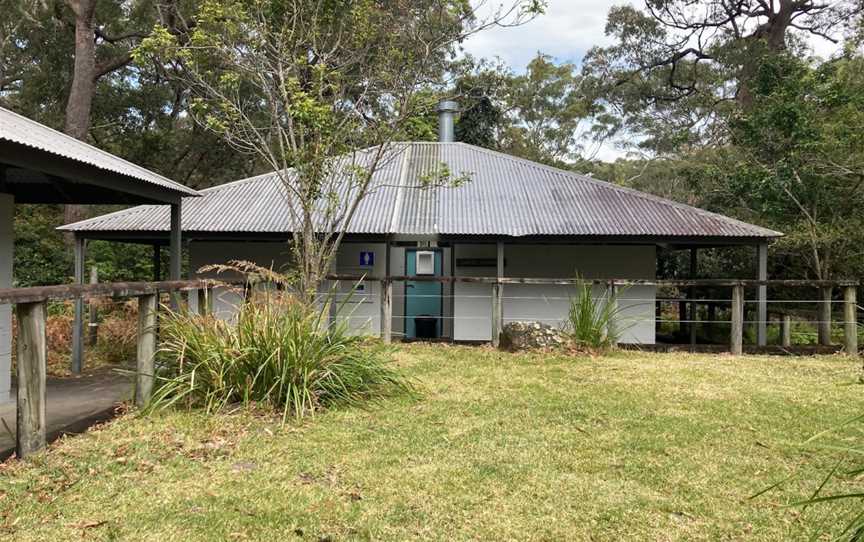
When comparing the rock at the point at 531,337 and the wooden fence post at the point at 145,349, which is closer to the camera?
the wooden fence post at the point at 145,349

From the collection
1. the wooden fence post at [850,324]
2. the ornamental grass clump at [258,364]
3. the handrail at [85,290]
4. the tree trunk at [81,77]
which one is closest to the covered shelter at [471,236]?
the wooden fence post at [850,324]

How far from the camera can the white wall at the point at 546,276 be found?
11516mm

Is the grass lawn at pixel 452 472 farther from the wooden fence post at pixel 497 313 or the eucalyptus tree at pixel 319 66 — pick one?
the wooden fence post at pixel 497 313

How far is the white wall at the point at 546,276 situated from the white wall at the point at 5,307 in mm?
7383

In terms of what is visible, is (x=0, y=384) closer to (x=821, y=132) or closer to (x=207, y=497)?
(x=207, y=497)

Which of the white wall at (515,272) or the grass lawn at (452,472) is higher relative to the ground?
the white wall at (515,272)

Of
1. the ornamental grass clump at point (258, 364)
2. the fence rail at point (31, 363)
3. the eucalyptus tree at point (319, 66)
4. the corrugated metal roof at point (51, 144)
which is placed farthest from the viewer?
the eucalyptus tree at point (319, 66)

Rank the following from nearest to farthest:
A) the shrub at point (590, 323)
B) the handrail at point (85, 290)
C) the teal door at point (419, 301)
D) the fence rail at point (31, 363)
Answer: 1. the handrail at point (85, 290)
2. the fence rail at point (31, 363)
3. the shrub at point (590, 323)
4. the teal door at point (419, 301)

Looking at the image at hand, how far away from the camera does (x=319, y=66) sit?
736 centimetres

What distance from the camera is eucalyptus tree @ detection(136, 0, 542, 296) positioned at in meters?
7.30

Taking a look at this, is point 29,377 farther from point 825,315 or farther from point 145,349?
point 825,315

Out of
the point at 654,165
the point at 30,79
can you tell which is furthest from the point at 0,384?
the point at 654,165

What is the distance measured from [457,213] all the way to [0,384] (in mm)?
7611

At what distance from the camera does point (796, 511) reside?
3193mm
